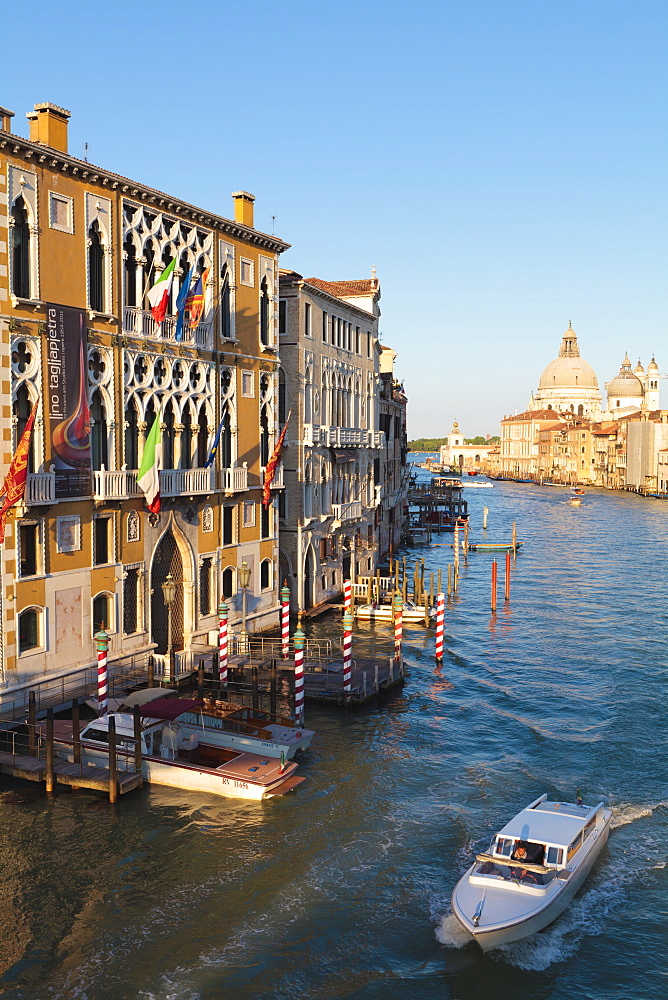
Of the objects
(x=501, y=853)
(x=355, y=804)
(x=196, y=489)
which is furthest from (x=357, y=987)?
(x=196, y=489)

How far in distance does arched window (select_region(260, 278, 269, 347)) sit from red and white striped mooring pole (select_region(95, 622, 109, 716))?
15.0 metres

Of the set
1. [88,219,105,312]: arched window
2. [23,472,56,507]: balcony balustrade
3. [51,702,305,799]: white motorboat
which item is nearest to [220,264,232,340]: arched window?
[88,219,105,312]: arched window

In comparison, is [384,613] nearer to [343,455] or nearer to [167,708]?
[343,455]

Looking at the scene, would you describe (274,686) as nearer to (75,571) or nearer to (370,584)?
(75,571)

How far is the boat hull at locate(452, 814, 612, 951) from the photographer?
1539 cm

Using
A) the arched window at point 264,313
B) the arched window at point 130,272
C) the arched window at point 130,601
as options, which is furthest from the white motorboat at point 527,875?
the arched window at point 264,313

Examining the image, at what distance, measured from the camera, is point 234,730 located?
23.8 meters

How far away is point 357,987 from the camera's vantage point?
14.8 m

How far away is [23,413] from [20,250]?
4138 mm

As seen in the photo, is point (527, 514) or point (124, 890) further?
point (527, 514)

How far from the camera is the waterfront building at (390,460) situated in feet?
202

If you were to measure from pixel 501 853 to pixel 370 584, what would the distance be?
29.2 meters

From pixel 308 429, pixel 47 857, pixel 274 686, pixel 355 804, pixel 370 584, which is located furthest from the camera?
pixel 370 584

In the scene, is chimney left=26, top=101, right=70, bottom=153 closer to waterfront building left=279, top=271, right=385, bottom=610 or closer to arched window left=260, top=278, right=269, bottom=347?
arched window left=260, top=278, right=269, bottom=347
